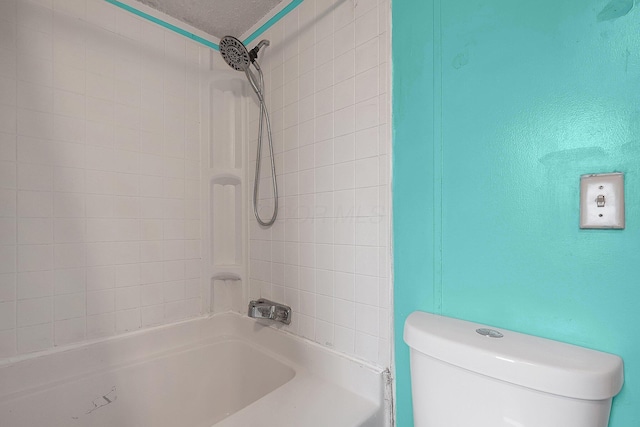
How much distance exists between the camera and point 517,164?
732 mm

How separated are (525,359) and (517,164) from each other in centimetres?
44

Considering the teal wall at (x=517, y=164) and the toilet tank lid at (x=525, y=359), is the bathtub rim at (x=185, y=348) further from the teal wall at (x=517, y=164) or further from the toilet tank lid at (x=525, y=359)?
the toilet tank lid at (x=525, y=359)

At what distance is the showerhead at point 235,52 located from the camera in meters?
1.27

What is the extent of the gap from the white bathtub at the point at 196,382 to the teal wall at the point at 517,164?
221 mm

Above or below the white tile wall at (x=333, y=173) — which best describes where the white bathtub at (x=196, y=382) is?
below

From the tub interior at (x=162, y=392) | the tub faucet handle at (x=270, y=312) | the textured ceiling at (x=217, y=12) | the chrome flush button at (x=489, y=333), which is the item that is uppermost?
the textured ceiling at (x=217, y=12)

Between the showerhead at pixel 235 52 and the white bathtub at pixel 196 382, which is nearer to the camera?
the white bathtub at pixel 196 382

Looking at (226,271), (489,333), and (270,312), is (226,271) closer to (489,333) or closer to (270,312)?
(270,312)

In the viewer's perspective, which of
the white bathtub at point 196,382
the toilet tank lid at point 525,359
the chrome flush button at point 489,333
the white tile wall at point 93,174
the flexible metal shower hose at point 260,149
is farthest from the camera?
the flexible metal shower hose at point 260,149

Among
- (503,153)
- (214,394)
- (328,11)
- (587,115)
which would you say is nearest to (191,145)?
(328,11)

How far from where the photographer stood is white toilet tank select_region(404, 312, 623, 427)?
55 cm

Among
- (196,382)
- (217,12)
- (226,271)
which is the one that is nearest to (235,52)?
Result: (217,12)

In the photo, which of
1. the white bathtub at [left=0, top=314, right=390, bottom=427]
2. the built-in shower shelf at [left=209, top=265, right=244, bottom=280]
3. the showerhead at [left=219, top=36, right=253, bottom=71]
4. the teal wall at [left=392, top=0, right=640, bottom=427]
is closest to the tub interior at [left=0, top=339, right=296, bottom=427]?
the white bathtub at [left=0, top=314, right=390, bottom=427]

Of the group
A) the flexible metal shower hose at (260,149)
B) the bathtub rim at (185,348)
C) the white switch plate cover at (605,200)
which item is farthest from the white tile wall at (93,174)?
the white switch plate cover at (605,200)
